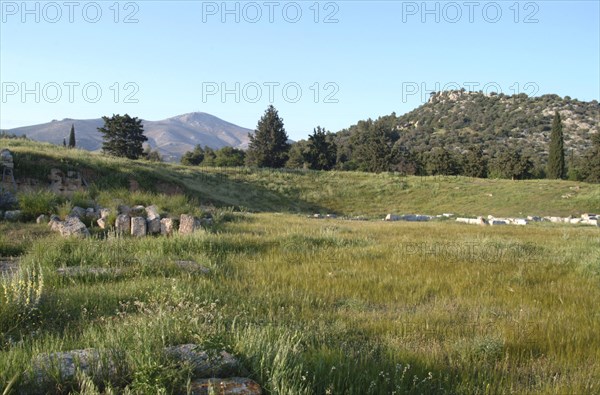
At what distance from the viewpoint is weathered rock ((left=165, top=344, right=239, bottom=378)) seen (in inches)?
113

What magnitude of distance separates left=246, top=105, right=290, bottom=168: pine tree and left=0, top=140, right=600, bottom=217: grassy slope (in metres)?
30.1

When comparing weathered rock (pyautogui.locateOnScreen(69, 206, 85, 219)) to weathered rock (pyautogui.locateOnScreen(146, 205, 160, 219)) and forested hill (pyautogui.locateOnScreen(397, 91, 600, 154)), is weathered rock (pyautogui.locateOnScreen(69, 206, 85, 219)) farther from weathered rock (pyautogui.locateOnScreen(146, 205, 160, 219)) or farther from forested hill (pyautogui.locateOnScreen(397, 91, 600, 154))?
forested hill (pyautogui.locateOnScreen(397, 91, 600, 154))

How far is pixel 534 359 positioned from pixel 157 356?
305 centimetres

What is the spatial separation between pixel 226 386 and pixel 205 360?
0.26m

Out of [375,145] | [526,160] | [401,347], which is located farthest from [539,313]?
[375,145]

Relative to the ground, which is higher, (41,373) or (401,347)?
(41,373)

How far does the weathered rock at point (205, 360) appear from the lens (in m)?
2.88

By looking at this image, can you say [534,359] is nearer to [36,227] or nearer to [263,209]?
[36,227]

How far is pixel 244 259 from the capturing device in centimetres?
811

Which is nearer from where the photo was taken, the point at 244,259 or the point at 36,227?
the point at 244,259

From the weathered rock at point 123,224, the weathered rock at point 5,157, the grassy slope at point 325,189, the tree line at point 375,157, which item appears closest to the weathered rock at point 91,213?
the weathered rock at point 123,224

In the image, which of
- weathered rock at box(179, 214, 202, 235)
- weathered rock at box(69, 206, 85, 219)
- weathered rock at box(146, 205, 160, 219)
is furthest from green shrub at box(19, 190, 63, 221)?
weathered rock at box(179, 214, 202, 235)

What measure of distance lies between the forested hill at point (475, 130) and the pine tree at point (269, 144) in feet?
34.8

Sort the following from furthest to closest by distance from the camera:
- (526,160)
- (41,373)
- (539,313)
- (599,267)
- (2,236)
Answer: (526,160) < (2,236) < (599,267) < (539,313) < (41,373)
